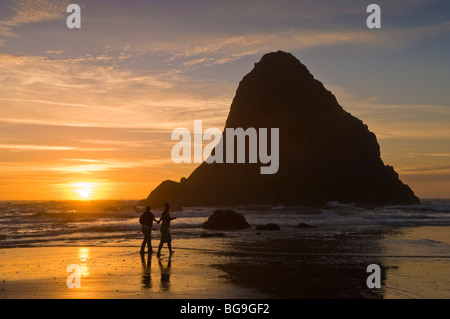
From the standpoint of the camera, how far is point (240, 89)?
123 m

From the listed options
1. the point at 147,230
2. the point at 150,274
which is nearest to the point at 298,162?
the point at 147,230

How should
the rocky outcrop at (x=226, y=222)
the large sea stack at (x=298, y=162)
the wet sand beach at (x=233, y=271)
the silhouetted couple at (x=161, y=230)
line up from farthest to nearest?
the large sea stack at (x=298, y=162)
the rocky outcrop at (x=226, y=222)
the silhouetted couple at (x=161, y=230)
the wet sand beach at (x=233, y=271)

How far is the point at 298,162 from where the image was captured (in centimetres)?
10244

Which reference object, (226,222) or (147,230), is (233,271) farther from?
(226,222)

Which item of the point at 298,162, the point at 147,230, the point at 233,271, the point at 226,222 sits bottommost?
the point at 226,222

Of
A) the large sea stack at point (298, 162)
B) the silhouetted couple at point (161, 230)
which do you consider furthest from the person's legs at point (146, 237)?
the large sea stack at point (298, 162)

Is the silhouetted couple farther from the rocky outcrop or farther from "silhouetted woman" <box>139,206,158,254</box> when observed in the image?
the rocky outcrop

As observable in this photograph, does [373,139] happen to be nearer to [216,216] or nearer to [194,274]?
[216,216]

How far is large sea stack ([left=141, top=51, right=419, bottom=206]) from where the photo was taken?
98.9m

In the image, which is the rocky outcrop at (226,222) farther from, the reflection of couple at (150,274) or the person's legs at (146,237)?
the reflection of couple at (150,274)

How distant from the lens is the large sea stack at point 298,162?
9888cm

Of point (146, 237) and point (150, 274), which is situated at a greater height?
point (146, 237)
